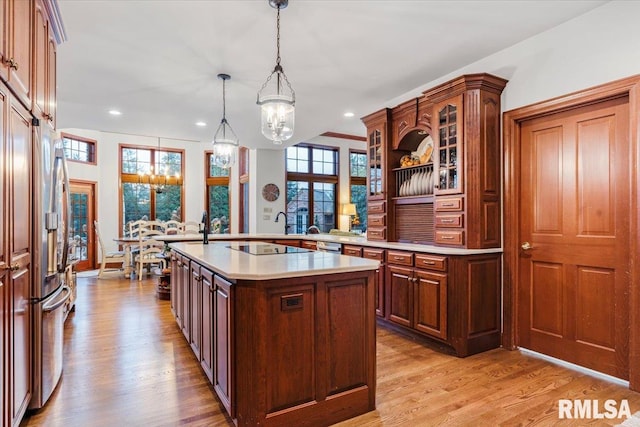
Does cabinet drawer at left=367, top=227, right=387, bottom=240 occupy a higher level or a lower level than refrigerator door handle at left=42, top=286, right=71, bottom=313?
higher

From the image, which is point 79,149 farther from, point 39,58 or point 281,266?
point 281,266

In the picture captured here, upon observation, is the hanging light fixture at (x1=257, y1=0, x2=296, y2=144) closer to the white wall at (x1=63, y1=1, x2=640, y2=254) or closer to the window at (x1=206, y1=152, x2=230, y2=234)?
the white wall at (x1=63, y1=1, x2=640, y2=254)

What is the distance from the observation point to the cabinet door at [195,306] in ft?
8.49

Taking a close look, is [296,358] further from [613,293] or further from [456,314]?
[613,293]

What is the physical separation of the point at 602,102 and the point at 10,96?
3.66 metres

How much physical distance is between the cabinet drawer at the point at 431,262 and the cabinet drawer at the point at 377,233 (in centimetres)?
77

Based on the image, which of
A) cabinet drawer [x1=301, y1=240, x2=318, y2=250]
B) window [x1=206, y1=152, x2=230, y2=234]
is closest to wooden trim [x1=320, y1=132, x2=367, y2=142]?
window [x1=206, y1=152, x2=230, y2=234]

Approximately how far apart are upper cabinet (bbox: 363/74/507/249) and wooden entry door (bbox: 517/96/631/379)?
30 centimetres

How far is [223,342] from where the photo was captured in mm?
2025

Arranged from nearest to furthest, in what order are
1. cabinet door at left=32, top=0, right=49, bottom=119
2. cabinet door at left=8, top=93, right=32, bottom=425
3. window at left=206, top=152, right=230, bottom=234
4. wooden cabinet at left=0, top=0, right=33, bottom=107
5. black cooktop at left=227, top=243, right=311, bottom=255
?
1. wooden cabinet at left=0, top=0, right=33, bottom=107
2. cabinet door at left=8, top=93, right=32, bottom=425
3. cabinet door at left=32, top=0, right=49, bottom=119
4. black cooktop at left=227, top=243, right=311, bottom=255
5. window at left=206, top=152, right=230, bottom=234

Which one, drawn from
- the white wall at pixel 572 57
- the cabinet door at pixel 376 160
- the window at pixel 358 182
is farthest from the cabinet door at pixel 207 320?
the window at pixel 358 182

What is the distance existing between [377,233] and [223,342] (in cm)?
253

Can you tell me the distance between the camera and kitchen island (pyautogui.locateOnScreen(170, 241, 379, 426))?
6.10ft

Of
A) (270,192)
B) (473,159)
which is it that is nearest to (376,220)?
(473,159)
